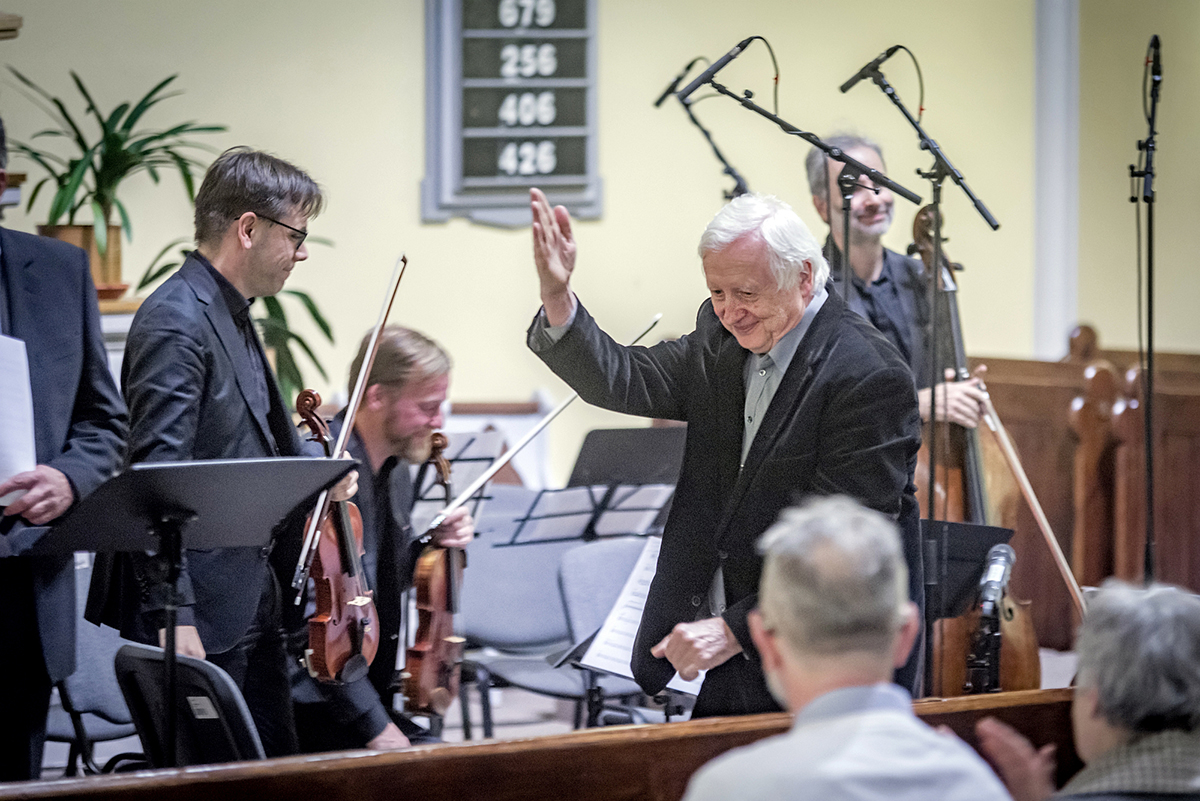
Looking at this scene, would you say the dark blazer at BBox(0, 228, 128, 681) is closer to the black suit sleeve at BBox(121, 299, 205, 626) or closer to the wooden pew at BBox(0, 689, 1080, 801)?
the black suit sleeve at BBox(121, 299, 205, 626)

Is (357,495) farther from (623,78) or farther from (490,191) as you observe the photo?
(623,78)

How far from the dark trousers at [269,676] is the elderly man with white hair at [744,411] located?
652 mm

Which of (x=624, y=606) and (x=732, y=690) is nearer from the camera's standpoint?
(x=732, y=690)

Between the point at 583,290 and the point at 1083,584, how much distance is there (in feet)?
7.92

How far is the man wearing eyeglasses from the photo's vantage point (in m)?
1.97

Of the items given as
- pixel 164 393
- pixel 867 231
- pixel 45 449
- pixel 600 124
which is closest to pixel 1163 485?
pixel 867 231

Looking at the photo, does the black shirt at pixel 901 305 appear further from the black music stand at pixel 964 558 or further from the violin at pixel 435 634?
the violin at pixel 435 634

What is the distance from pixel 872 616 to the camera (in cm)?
103

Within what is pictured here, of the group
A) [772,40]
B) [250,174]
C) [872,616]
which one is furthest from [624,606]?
[772,40]

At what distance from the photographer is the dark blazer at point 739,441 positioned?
183cm

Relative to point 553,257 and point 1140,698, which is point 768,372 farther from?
point 1140,698

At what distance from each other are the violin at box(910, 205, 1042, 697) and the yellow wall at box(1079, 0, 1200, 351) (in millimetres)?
2469

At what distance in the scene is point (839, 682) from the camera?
1034 millimetres

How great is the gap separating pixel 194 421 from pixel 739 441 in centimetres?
86
